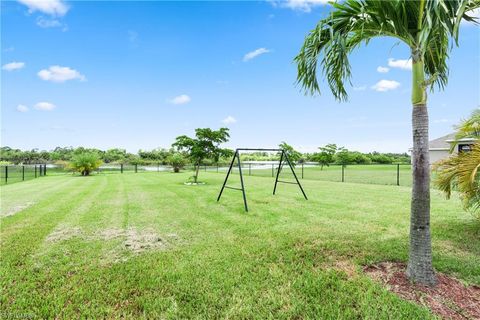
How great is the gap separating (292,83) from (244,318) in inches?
111

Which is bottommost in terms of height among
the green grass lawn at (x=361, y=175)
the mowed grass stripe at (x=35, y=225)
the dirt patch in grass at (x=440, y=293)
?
the mowed grass stripe at (x=35, y=225)

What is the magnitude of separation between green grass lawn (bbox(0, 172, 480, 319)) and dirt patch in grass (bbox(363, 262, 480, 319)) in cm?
16

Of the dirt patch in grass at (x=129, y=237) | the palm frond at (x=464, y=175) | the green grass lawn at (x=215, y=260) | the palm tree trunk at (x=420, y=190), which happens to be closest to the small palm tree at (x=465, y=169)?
the palm frond at (x=464, y=175)

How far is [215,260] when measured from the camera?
3.00m

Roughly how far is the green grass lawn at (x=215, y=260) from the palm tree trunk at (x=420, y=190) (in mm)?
487

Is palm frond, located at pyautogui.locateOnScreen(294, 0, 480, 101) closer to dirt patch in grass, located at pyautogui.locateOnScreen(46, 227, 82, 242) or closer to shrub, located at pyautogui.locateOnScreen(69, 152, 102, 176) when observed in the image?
dirt patch in grass, located at pyautogui.locateOnScreen(46, 227, 82, 242)

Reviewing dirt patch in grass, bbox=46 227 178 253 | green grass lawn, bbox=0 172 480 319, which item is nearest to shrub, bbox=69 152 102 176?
green grass lawn, bbox=0 172 480 319

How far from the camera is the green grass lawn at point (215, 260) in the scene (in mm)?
2031

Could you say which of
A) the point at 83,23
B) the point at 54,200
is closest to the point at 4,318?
the point at 54,200

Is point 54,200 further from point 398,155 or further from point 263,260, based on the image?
point 398,155

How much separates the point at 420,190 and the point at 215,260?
2.43 metres

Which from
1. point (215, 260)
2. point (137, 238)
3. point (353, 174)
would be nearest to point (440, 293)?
point (215, 260)

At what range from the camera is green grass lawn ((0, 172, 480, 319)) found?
6.66ft

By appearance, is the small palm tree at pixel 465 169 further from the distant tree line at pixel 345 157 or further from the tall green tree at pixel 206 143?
the distant tree line at pixel 345 157
